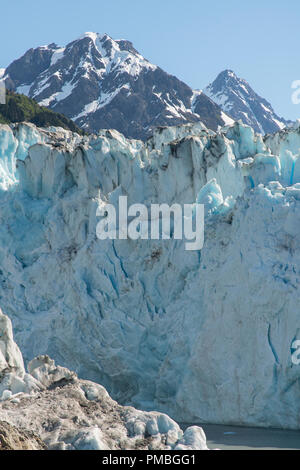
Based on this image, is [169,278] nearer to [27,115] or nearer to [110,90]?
[27,115]

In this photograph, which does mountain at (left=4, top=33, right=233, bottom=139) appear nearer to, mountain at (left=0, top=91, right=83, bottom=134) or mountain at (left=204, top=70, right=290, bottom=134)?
mountain at (left=204, top=70, right=290, bottom=134)

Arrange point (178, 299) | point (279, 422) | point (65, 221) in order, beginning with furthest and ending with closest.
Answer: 1. point (65, 221)
2. point (178, 299)
3. point (279, 422)

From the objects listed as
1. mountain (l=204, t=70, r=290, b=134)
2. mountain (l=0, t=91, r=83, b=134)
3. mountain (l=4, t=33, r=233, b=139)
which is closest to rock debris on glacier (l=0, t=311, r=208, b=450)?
mountain (l=0, t=91, r=83, b=134)

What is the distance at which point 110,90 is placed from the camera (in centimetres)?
8612

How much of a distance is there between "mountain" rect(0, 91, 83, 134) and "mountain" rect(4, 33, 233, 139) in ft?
45.5

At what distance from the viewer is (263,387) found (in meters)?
16.7

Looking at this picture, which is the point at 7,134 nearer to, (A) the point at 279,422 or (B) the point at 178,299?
(B) the point at 178,299

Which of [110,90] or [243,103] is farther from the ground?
[243,103]

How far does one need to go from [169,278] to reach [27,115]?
4319 cm

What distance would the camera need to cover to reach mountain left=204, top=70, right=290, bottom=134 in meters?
100

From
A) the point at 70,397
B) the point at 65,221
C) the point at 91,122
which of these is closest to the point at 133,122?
the point at 91,122

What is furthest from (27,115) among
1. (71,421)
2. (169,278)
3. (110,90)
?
(71,421)

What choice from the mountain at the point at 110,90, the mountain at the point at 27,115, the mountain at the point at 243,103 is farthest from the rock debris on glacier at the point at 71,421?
the mountain at the point at 243,103

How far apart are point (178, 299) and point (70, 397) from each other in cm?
740
